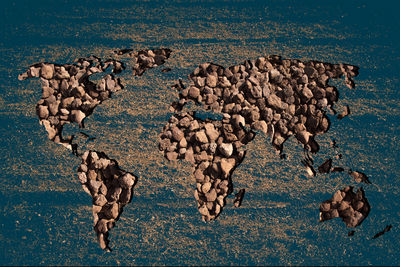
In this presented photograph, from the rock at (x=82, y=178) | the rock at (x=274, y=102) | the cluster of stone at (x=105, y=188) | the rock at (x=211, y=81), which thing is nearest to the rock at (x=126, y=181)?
the cluster of stone at (x=105, y=188)

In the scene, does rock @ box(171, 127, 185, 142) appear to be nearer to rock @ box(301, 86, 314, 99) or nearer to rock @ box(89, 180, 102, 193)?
rock @ box(89, 180, 102, 193)

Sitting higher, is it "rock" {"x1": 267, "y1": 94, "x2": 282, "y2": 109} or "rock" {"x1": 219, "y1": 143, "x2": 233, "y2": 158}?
"rock" {"x1": 267, "y1": 94, "x2": 282, "y2": 109}

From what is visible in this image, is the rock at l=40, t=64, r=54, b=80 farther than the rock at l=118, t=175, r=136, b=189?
Yes

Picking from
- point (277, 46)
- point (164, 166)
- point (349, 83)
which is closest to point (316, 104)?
point (349, 83)

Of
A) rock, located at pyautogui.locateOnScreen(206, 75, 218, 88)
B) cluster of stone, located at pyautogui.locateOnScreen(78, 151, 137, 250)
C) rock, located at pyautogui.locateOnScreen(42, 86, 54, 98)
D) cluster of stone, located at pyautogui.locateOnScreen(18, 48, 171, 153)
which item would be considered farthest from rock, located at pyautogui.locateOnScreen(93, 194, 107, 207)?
rock, located at pyautogui.locateOnScreen(206, 75, 218, 88)

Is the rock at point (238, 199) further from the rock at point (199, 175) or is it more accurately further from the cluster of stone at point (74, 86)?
the cluster of stone at point (74, 86)

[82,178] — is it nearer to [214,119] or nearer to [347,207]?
[214,119]

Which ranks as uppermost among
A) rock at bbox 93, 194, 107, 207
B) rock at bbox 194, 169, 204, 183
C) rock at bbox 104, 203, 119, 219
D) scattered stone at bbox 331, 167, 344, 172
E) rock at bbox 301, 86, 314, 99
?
rock at bbox 301, 86, 314, 99
